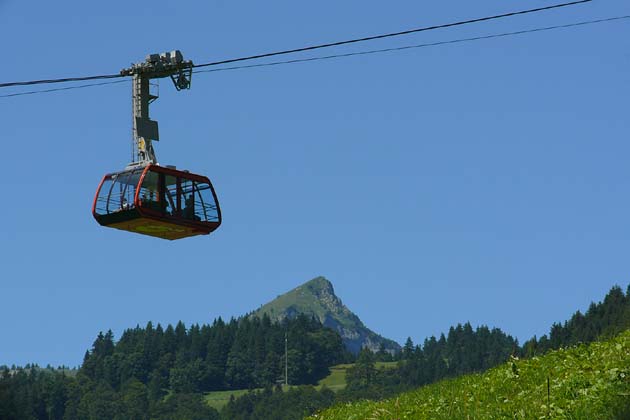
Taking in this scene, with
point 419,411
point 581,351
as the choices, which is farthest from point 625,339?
Result: point 419,411

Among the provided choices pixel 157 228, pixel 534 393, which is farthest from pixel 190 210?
pixel 534 393

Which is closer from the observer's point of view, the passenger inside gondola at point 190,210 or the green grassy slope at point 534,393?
the green grassy slope at point 534,393

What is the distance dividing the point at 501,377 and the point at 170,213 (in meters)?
11.7

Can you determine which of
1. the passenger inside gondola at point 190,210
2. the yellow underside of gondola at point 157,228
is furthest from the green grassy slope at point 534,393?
the passenger inside gondola at point 190,210

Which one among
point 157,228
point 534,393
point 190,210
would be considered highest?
point 190,210

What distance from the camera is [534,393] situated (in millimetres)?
31391

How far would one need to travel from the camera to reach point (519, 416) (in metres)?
29.3

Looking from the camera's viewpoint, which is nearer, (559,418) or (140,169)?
(559,418)

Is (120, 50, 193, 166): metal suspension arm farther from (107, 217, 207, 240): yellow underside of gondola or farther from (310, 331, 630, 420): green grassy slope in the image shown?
(310, 331, 630, 420): green grassy slope

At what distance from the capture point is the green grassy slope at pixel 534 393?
28.9 m

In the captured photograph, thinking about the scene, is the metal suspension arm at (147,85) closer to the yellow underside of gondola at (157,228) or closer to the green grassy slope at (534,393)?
the yellow underside of gondola at (157,228)

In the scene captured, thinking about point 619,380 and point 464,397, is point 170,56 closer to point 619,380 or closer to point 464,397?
point 464,397

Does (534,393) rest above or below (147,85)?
below

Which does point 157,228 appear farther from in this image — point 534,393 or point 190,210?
point 534,393
